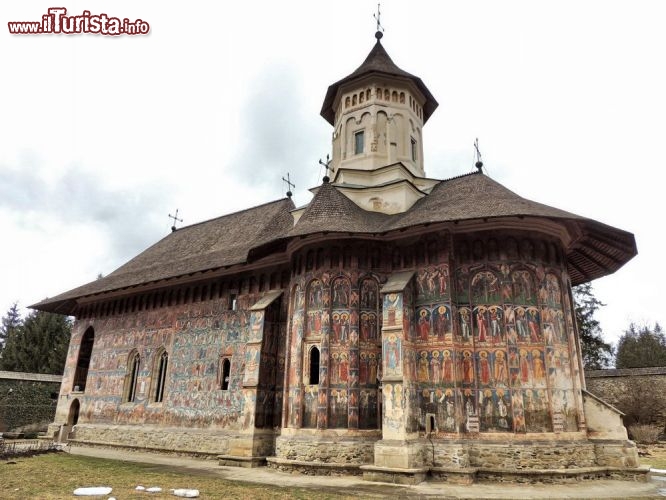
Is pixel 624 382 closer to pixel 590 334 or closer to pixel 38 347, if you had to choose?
pixel 590 334

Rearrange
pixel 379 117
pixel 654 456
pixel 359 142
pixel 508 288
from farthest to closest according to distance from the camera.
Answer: pixel 359 142
pixel 379 117
pixel 654 456
pixel 508 288

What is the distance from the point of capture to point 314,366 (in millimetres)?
14648

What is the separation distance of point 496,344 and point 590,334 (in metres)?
24.0

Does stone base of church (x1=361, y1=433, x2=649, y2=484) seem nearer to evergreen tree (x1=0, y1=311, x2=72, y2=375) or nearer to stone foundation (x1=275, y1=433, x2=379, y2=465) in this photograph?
stone foundation (x1=275, y1=433, x2=379, y2=465)

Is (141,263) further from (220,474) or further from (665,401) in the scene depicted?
(665,401)

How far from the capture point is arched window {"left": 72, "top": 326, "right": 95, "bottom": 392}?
81.5 ft

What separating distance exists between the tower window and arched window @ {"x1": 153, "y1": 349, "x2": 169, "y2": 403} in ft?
38.9

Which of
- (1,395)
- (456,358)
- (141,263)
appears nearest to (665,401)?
(456,358)

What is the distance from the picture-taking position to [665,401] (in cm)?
2286

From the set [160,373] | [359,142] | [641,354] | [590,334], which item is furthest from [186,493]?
[641,354]

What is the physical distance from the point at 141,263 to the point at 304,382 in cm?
1480

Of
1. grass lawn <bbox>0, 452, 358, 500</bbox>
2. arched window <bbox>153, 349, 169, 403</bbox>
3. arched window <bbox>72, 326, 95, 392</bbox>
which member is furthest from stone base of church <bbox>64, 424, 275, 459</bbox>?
arched window <bbox>72, 326, 95, 392</bbox>

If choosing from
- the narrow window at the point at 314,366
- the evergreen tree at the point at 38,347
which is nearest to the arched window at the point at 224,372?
the narrow window at the point at 314,366

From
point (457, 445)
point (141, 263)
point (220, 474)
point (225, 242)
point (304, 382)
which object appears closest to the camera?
point (457, 445)
